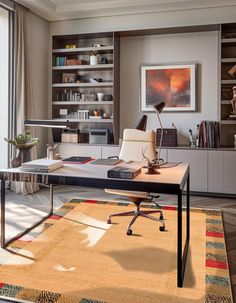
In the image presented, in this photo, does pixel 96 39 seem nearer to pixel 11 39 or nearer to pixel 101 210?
pixel 11 39

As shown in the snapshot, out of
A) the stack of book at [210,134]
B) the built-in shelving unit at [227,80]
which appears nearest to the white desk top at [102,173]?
the stack of book at [210,134]

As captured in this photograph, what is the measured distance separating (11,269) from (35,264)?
0.59 ft

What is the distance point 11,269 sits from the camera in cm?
242

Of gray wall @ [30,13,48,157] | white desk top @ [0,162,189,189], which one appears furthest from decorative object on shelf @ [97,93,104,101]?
white desk top @ [0,162,189,189]

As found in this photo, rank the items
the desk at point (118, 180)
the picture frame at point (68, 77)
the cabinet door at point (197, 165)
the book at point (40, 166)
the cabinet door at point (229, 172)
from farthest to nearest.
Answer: the picture frame at point (68, 77) < the cabinet door at point (197, 165) < the cabinet door at point (229, 172) < the book at point (40, 166) < the desk at point (118, 180)

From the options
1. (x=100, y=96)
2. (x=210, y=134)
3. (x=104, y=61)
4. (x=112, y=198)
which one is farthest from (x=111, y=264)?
(x=104, y=61)

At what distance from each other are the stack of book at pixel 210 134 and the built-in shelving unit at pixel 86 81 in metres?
1.38

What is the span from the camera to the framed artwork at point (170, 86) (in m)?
5.05

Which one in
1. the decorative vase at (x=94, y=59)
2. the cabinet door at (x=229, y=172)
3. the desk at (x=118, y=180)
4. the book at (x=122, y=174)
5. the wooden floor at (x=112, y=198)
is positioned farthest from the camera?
the decorative vase at (x=94, y=59)

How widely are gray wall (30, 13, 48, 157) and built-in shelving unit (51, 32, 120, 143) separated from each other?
0.55ft

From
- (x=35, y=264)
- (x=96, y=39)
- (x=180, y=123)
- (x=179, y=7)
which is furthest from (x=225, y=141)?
(x=35, y=264)

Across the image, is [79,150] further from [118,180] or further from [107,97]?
[118,180]

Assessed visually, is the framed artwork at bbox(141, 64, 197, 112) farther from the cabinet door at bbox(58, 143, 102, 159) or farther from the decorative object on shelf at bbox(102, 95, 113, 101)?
the cabinet door at bbox(58, 143, 102, 159)

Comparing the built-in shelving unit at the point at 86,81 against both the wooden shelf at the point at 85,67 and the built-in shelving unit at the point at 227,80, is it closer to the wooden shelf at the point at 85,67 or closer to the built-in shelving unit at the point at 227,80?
the wooden shelf at the point at 85,67
